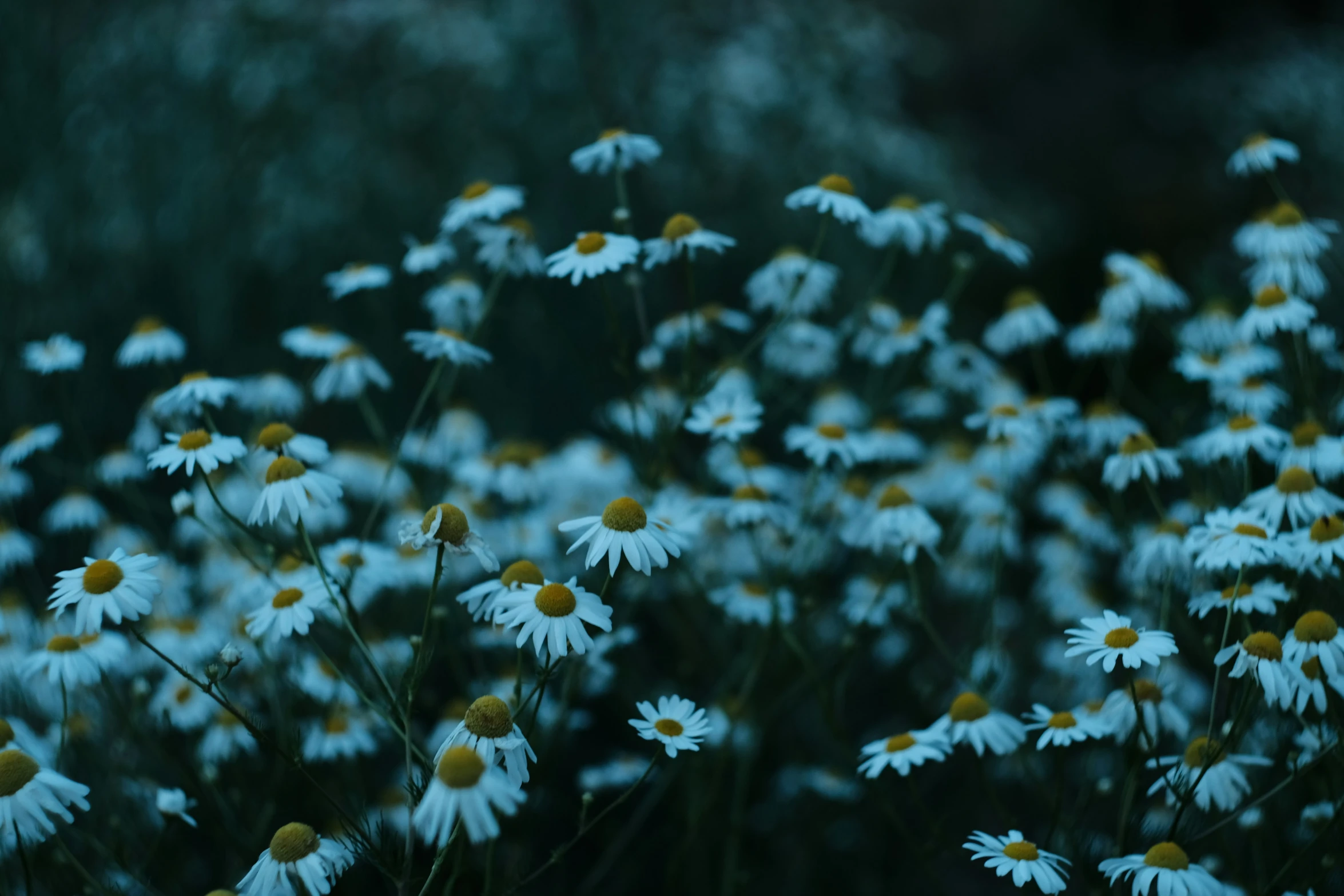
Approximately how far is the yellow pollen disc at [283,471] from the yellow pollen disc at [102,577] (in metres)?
0.26

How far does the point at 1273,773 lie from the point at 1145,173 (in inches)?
323

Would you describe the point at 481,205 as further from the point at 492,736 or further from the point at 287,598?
the point at 492,736

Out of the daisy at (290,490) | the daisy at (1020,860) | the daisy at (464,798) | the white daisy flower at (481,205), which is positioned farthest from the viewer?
the white daisy flower at (481,205)

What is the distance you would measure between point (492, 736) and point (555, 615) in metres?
0.21

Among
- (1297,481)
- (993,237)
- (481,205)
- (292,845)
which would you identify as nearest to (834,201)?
(993,237)

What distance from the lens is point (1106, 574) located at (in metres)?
4.06

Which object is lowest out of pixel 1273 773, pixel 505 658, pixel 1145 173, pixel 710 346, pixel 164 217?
pixel 1273 773

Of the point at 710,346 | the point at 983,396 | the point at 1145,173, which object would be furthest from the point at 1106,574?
the point at 1145,173

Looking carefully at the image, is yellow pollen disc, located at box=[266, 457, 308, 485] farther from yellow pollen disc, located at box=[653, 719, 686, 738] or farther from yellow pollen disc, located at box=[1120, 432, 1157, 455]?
yellow pollen disc, located at box=[1120, 432, 1157, 455]

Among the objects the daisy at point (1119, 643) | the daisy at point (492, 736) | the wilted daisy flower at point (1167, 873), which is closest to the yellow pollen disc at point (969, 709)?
the daisy at point (1119, 643)

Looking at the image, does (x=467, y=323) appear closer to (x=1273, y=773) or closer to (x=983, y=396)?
(x=983, y=396)

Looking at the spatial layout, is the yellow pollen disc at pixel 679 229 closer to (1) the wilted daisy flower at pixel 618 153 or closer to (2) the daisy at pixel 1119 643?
(1) the wilted daisy flower at pixel 618 153

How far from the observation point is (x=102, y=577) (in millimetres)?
1547

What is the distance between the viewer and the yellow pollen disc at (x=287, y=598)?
1769mm
